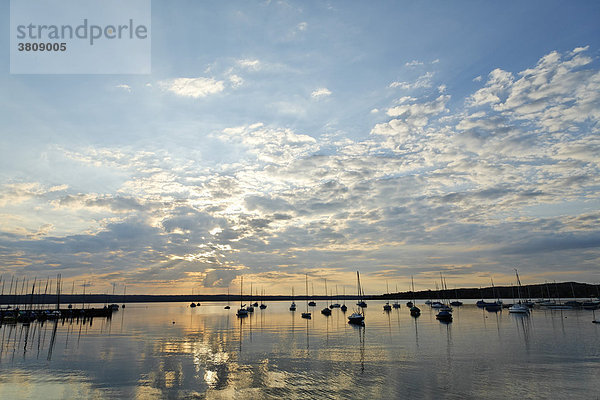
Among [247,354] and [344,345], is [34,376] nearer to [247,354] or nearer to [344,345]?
[247,354]

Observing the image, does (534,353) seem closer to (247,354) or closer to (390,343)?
(390,343)

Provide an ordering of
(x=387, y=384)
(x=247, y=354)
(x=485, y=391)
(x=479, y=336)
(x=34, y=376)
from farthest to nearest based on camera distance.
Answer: (x=479, y=336), (x=247, y=354), (x=34, y=376), (x=387, y=384), (x=485, y=391)

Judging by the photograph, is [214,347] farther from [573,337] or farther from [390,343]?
[573,337]

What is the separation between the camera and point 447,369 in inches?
1441

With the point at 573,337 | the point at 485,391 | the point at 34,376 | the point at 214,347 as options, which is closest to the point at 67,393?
the point at 34,376

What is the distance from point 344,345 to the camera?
182 feet

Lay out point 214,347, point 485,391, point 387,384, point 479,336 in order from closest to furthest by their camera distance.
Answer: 1. point 485,391
2. point 387,384
3. point 214,347
4. point 479,336

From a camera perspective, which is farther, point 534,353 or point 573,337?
point 573,337

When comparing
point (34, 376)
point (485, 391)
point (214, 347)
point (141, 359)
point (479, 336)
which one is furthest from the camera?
point (479, 336)

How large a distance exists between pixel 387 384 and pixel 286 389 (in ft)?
27.7

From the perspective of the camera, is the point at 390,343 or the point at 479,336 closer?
the point at 390,343

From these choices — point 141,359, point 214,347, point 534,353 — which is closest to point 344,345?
point 214,347

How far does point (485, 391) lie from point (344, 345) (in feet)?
94.4

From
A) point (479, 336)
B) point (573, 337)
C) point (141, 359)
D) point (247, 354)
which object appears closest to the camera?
point (141, 359)
